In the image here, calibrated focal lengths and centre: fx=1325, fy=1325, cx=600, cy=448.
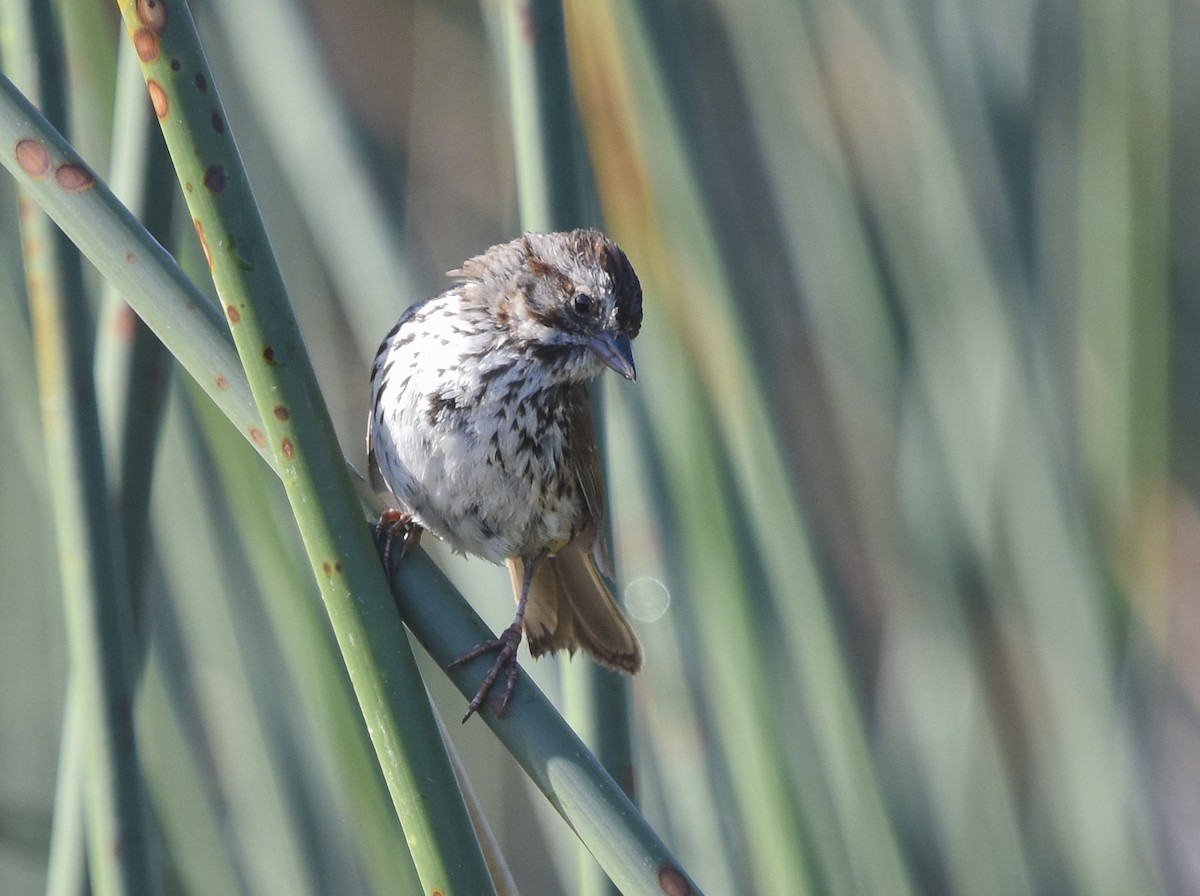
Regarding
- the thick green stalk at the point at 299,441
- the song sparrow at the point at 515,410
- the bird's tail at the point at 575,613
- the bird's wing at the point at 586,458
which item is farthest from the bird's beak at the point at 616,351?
the thick green stalk at the point at 299,441

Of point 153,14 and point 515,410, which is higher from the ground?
point 153,14

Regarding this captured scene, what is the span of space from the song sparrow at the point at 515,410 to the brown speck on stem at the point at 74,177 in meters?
0.67

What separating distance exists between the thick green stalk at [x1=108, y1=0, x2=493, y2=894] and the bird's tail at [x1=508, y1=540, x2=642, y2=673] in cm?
47

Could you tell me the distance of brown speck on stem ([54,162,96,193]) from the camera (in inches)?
34.6

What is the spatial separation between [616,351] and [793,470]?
0.31 meters

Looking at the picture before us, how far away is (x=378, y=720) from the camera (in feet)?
2.75

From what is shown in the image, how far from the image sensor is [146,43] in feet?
2.75

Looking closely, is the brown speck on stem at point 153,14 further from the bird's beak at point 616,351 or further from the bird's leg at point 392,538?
the bird's beak at point 616,351

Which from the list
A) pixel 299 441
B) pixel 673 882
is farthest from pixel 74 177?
pixel 673 882

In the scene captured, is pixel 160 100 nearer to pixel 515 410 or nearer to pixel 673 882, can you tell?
pixel 673 882

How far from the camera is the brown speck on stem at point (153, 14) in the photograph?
2.74 feet

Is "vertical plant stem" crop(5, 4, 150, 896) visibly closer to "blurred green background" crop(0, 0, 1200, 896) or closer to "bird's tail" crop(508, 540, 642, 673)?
"blurred green background" crop(0, 0, 1200, 896)

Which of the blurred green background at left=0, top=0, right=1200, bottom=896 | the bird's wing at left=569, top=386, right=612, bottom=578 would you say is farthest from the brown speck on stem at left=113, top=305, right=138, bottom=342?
the bird's wing at left=569, top=386, right=612, bottom=578

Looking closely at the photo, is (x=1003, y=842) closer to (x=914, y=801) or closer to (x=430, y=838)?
(x=914, y=801)
